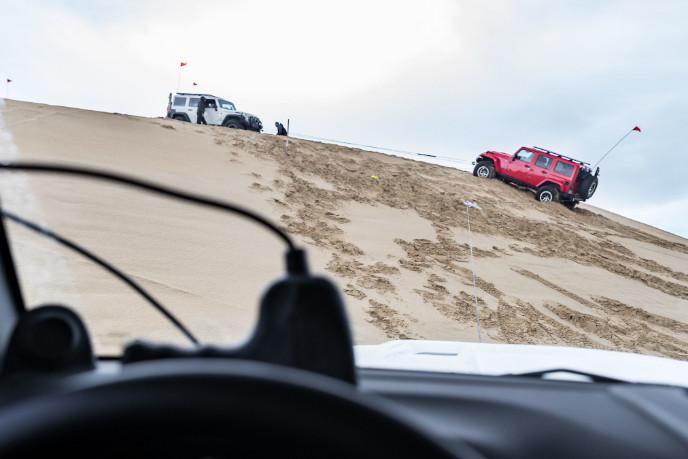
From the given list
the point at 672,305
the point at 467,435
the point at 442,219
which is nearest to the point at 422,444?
the point at 467,435

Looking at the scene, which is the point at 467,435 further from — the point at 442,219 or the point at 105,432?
the point at 442,219

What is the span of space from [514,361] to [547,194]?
48.1ft

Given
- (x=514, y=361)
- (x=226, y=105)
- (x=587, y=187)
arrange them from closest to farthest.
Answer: (x=514, y=361)
(x=587, y=187)
(x=226, y=105)

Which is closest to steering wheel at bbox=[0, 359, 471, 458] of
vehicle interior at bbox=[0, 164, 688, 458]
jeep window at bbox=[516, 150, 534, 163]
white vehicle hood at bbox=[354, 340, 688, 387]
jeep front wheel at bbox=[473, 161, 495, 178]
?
vehicle interior at bbox=[0, 164, 688, 458]

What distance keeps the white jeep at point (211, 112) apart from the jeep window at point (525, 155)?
973 centimetres

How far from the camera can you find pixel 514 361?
138 cm

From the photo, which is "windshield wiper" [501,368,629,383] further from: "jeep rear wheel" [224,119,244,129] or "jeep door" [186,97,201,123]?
"jeep door" [186,97,201,123]

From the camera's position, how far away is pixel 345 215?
9148 millimetres

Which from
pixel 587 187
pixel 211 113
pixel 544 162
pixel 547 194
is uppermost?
pixel 211 113

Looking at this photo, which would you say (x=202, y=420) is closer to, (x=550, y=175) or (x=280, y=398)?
(x=280, y=398)

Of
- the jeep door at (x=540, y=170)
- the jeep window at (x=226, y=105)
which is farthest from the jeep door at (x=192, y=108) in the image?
the jeep door at (x=540, y=170)

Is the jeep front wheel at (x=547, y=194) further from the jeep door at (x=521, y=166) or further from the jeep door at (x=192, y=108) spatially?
the jeep door at (x=192, y=108)

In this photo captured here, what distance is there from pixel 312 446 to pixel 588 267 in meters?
10.4

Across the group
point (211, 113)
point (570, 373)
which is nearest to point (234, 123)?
point (211, 113)
